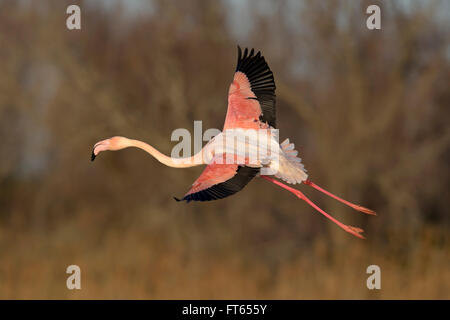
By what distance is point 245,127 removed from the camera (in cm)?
355

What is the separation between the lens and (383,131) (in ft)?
33.2

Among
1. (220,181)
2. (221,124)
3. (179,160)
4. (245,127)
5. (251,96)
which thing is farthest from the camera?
(221,124)

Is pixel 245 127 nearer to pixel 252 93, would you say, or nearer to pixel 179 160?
pixel 252 93

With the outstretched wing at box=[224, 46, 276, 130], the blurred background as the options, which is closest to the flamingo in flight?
the outstretched wing at box=[224, 46, 276, 130]

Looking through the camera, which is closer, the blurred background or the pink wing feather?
the pink wing feather

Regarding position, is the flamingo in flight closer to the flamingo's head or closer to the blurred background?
the flamingo's head

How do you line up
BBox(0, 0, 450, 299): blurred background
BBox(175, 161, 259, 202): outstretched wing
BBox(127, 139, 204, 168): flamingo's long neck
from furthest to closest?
1. BBox(0, 0, 450, 299): blurred background
2. BBox(127, 139, 204, 168): flamingo's long neck
3. BBox(175, 161, 259, 202): outstretched wing

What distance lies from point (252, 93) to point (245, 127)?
31 centimetres

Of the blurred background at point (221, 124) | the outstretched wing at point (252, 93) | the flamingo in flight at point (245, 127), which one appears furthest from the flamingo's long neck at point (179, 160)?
the blurred background at point (221, 124)

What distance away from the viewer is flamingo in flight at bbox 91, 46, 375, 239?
302cm

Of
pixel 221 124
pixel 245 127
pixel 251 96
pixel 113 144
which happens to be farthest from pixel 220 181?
pixel 221 124

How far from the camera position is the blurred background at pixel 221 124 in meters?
9.34

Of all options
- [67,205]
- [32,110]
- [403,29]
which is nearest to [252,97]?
[403,29]

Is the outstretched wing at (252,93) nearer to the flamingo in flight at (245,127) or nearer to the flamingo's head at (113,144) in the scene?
the flamingo in flight at (245,127)
